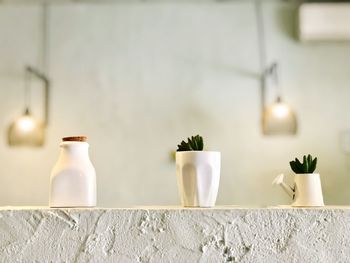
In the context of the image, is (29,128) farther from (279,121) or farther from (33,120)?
(279,121)

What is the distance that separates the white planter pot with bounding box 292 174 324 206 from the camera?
1338mm

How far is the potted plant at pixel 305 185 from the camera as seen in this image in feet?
4.40

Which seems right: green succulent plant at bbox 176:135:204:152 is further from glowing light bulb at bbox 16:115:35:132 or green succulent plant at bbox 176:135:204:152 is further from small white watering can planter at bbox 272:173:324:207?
glowing light bulb at bbox 16:115:35:132

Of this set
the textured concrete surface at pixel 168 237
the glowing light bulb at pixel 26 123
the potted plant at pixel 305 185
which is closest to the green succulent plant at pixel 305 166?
the potted plant at pixel 305 185

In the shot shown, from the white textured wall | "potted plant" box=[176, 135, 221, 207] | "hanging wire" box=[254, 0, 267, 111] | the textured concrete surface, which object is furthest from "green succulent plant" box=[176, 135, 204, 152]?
"hanging wire" box=[254, 0, 267, 111]

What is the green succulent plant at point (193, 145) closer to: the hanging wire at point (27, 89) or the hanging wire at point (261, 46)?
the hanging wire at point (261, 46)

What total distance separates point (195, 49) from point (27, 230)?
8.26 ft

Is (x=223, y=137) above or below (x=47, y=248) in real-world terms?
above

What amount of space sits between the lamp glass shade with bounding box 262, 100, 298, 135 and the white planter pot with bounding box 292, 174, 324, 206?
77.9 inches

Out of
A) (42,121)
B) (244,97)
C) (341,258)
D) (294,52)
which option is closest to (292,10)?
(294,52)

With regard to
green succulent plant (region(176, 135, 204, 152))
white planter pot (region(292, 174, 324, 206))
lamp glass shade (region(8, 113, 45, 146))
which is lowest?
white planter pot (region(292, 174, 324, 206))

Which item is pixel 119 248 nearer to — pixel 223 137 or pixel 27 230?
pixel 27 230

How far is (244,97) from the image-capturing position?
3420mm

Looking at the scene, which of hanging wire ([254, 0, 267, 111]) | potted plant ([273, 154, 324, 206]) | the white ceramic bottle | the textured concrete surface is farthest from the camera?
hanging wire ([254, 0, 267, 111])
